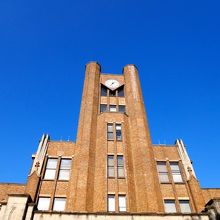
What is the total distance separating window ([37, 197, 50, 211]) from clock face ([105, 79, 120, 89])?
15612mm

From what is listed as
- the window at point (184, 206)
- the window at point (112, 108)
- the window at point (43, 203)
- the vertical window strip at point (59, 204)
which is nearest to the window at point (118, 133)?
the window at point (112, 108)

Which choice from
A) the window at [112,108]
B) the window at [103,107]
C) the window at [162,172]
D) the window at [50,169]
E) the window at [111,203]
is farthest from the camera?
the window at [112,108]

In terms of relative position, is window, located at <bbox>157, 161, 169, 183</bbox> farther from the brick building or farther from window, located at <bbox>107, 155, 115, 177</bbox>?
window, located at <bbox>107, 155, 115, 177</bbox>

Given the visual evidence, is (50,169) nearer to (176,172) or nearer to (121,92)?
(176,172)

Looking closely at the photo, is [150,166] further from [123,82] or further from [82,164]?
[123,82]

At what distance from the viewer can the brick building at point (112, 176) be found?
19.3 metres

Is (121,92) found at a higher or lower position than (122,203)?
higher

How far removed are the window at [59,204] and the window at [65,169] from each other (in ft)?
6.78

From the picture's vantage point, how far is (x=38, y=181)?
71.3 feet

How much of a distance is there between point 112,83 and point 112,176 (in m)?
13.8

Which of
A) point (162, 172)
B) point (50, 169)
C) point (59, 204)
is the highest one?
point (50, 169)

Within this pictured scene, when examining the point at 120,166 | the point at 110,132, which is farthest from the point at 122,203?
the point at 110,132

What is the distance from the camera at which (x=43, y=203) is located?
20875 mm

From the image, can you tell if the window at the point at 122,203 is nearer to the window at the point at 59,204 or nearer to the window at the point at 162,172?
the window at the point at 162,172
